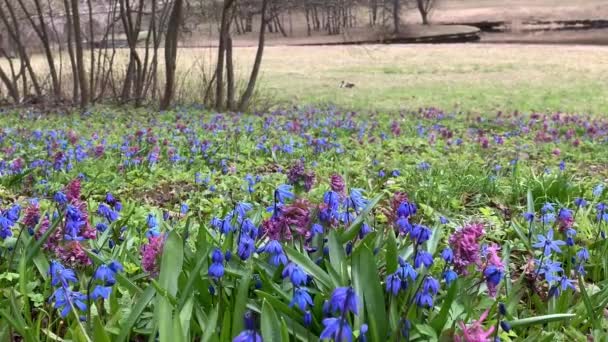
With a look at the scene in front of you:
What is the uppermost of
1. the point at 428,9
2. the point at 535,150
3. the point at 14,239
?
the point at 428,9

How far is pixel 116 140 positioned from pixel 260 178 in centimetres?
297

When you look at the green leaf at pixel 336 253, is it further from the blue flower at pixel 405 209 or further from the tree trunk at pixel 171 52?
the tree trunk at pixel 171 52

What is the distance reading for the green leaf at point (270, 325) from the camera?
151 cm

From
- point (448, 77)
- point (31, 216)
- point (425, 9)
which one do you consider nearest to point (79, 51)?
point (31, 216)

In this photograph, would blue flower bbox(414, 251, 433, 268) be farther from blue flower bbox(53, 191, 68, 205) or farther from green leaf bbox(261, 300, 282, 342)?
blue flower bbox(53, 191, 68, 205)

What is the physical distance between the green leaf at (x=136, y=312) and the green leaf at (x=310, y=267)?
0.46 meters

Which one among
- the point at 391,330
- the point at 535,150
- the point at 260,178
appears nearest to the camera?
the point at 391,330

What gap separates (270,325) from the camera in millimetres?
1520

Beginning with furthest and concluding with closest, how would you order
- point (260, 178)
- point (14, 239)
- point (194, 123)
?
point (194, 123)
point (260, 178)
point (14, 239)

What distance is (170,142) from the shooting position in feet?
20.2

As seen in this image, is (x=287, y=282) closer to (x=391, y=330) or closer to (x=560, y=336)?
(x=391, y=330)

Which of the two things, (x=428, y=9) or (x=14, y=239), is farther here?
(x=428, y=9)

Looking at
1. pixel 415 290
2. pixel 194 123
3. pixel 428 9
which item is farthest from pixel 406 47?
pixel 415 290

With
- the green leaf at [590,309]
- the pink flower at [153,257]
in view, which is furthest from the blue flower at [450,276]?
the pink flower at [153,257]
